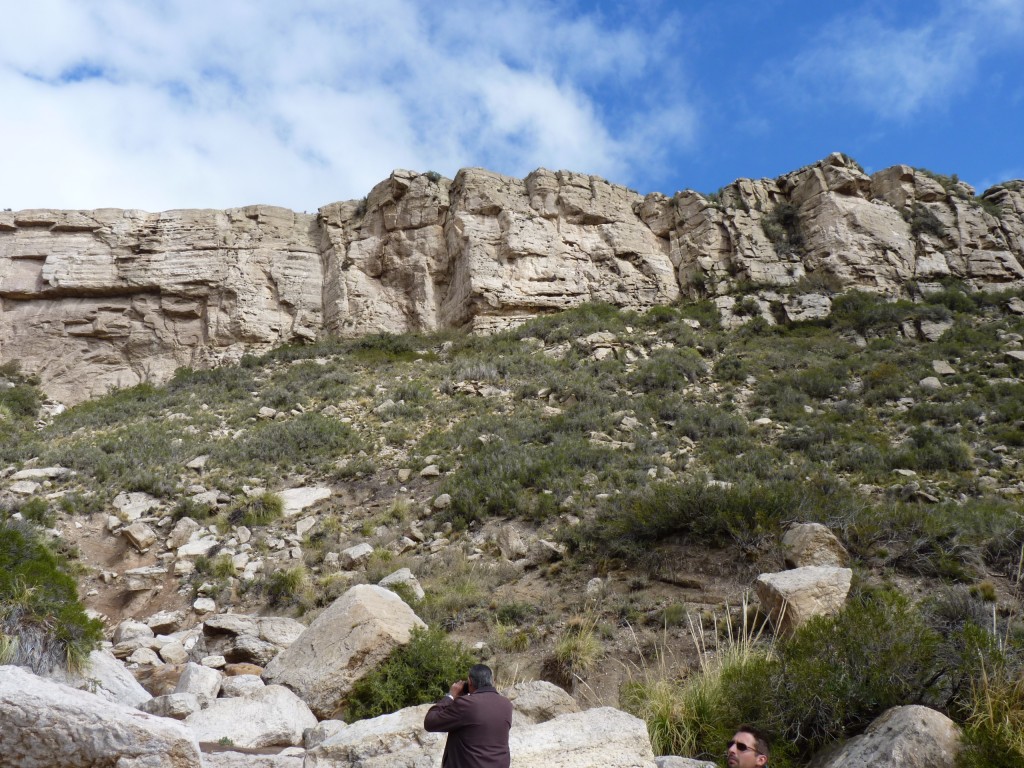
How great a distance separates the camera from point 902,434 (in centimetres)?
1343

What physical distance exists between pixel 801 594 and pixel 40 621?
629cm

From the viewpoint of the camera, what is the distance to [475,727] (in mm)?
3629

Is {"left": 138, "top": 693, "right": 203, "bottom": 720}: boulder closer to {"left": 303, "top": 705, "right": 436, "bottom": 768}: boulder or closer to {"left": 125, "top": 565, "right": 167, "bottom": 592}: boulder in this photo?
{"left": 303, "top": 705, "right": 436, "bottom": 768}: boulder

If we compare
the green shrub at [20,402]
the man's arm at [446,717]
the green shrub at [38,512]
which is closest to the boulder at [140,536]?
the green shrub at [38,512]

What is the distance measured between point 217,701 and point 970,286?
25.9 metres

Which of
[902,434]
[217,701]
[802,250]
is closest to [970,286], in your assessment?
[802,250]

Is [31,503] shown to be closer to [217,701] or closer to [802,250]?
[217,701]

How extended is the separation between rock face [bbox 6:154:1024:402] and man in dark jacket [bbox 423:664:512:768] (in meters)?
19.1

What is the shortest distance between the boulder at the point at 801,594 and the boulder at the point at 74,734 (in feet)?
14.4

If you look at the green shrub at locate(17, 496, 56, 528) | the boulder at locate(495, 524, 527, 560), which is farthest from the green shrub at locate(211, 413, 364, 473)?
the boulder at locate(495, 524, 527, 560)

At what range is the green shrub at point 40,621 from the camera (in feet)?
18.3

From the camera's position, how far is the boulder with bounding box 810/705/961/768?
3496 millimetres

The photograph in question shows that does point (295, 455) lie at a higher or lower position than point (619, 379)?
lower

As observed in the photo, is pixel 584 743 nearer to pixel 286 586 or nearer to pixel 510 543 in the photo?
pixel 510 543
